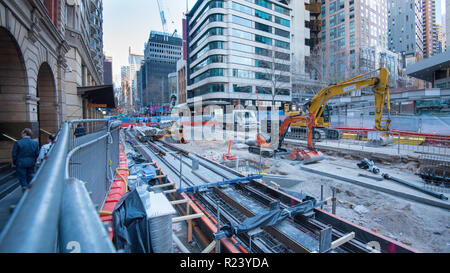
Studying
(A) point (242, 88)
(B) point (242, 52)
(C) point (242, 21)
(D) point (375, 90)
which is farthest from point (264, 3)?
(D) point (375, 90)

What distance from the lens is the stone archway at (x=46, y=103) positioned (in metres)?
11.9

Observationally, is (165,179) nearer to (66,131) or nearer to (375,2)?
(66,131)

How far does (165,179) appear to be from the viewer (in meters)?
8.31

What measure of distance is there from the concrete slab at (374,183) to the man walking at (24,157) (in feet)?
35.9

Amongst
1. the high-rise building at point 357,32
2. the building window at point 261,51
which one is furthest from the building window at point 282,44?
the high-rise building at point 357,32

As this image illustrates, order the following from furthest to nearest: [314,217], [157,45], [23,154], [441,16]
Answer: [441,16] < [157,45] < [23,154] < [314,217]

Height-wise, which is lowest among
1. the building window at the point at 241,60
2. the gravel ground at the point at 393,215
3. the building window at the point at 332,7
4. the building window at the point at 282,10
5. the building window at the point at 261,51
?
the gravel ground at the point at 393,215

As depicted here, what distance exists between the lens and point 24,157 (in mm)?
5863

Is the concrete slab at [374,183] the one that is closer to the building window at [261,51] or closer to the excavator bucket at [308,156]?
the excavator bucket at [308,156]

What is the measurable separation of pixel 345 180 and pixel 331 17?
310 ft

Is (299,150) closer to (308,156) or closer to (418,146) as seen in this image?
(308,156)

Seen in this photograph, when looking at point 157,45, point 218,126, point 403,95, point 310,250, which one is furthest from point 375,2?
point 157,45
